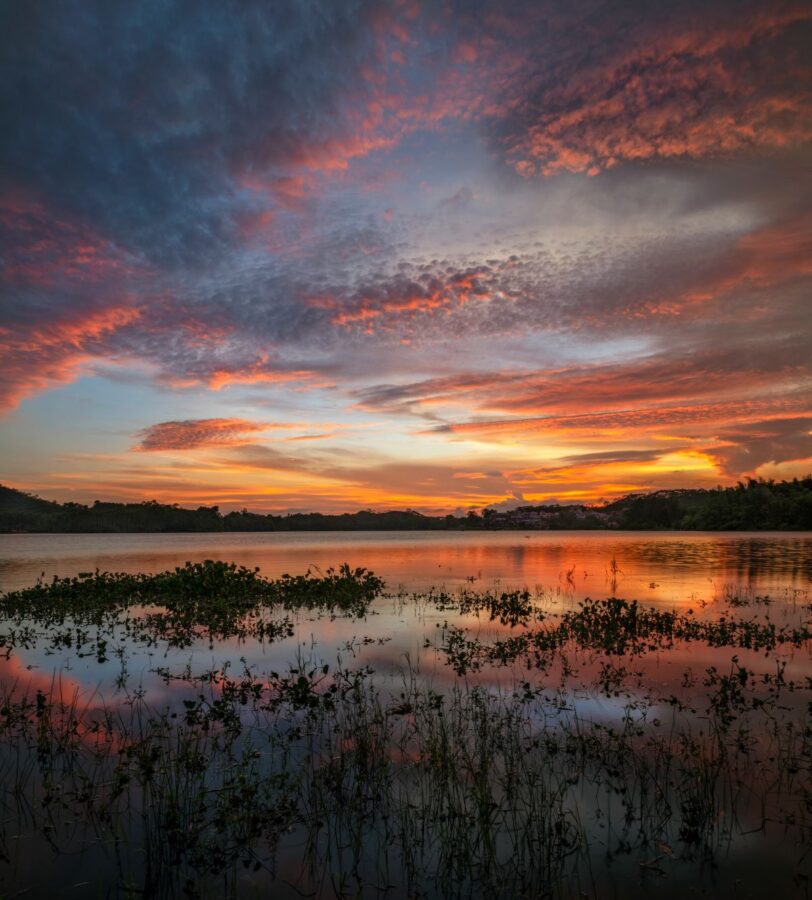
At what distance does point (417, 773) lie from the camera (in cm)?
893

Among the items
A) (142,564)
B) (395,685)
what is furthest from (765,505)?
(395,685)

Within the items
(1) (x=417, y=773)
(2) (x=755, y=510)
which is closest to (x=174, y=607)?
(1) (x=417, y=773)

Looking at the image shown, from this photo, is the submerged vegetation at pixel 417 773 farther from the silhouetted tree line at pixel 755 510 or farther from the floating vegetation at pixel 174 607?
the silhouetted tree line at pixel 755 510

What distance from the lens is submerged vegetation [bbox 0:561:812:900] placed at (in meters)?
6.72

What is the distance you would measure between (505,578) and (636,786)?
31782 millimetres

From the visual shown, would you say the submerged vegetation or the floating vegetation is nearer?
the submerged vegetation

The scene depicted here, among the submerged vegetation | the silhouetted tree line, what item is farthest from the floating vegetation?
the silhouetted tree line

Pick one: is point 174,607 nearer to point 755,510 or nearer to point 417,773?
point 417,773

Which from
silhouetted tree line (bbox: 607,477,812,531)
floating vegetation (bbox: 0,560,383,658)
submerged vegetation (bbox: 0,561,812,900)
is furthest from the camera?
silhouetted tree line (bbox: 607,477,812,531)

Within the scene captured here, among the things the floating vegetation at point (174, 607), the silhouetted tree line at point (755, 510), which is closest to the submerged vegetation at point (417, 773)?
the floating vegetation at point (174, 607)

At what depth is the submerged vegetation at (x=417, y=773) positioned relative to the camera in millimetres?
6723

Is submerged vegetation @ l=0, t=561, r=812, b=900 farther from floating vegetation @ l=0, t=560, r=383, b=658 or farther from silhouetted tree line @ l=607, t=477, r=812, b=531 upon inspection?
silhouetted tree line @ l=607, t=477, r=812, b=531

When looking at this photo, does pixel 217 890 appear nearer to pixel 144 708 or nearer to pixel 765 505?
pixel 144 708

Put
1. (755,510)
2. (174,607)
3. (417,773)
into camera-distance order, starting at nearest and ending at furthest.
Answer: (417,773) → (174,607) → (755,510)
